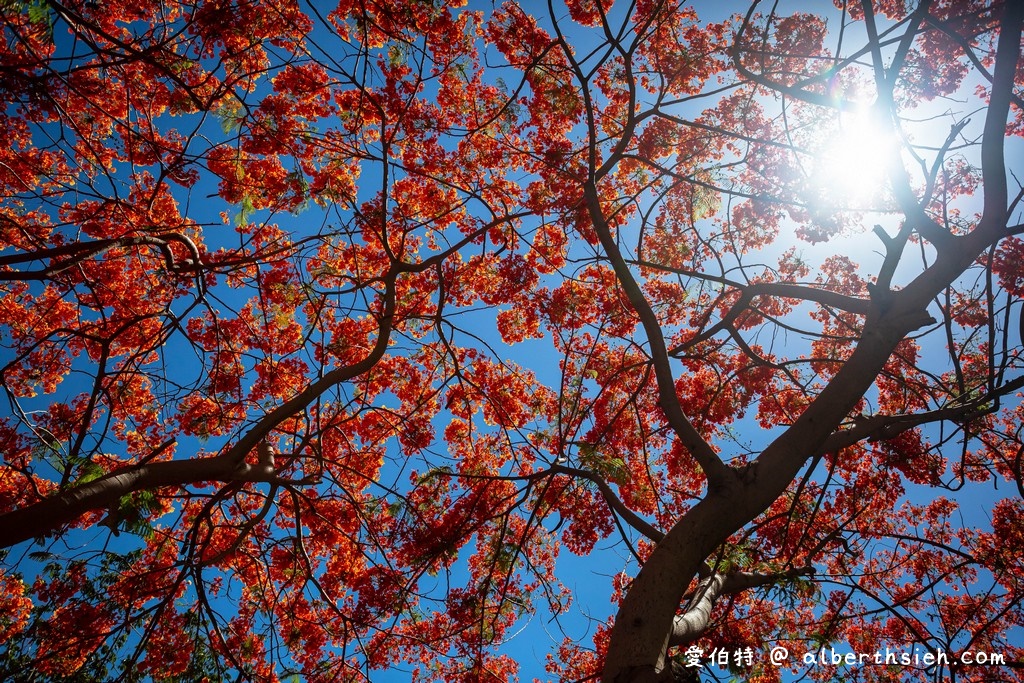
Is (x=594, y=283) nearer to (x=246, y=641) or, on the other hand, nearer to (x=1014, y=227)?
(x=1014, y=227)

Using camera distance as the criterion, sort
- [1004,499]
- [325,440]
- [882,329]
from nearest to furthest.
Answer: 1. [882,329]
2. [1004,499]
3. [325,440]

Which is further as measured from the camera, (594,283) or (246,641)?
(594,283)

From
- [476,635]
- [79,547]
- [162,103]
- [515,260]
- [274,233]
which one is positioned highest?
[162,103]

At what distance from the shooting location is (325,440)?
7.46 meters

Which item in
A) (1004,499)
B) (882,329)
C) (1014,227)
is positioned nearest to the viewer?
(882,329)

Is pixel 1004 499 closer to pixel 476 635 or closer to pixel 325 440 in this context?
pixel 476 635

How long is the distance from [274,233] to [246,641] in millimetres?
5228

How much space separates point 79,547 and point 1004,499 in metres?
10.6

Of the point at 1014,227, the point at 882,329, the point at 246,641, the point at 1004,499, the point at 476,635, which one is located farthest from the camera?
the point at 1004,499

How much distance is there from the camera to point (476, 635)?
577cm

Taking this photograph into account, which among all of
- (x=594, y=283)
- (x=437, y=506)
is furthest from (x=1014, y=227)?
(x=437, y=506)

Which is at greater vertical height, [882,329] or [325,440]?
[325,440]

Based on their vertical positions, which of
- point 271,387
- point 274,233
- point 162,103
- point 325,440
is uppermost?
point 162,103

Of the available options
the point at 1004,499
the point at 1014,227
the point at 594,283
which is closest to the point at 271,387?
the point at 594,283
